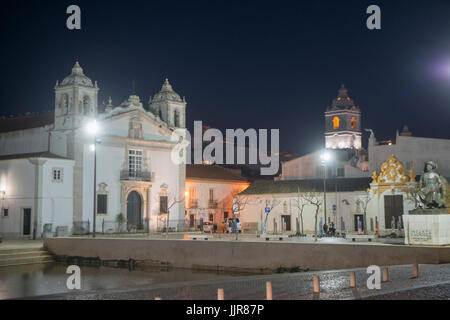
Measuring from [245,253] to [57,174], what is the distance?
1967cm

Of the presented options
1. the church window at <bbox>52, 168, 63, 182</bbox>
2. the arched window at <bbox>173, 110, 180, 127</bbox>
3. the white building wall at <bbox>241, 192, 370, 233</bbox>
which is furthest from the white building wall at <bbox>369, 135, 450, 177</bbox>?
the church window at <bbox>52, 168, 63, 182</bbox>

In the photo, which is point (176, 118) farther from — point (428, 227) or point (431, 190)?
point (428, 227)

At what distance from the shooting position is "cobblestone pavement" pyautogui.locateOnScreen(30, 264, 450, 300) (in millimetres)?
14117

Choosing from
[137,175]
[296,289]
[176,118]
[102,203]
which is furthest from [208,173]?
[296,289]

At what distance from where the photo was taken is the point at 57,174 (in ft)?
142

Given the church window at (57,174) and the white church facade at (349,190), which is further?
the white church facade at (349,190)

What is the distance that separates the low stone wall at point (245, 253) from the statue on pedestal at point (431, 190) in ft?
6.65

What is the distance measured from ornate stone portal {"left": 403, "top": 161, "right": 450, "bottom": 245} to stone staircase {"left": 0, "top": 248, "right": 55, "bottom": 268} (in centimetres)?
1983

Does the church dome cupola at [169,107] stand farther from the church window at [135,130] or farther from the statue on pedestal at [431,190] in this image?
the statue on pedestal at [431,190]

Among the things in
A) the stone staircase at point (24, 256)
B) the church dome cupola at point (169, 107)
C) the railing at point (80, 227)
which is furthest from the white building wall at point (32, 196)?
the church dome cupola at point (169, 107)

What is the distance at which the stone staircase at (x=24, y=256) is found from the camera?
1254 inches

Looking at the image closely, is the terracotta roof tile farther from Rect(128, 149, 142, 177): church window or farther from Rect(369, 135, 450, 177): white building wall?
Rect(369, 135, 450, 177): white building wall

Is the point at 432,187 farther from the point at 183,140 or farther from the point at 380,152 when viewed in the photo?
the point at 183,140
